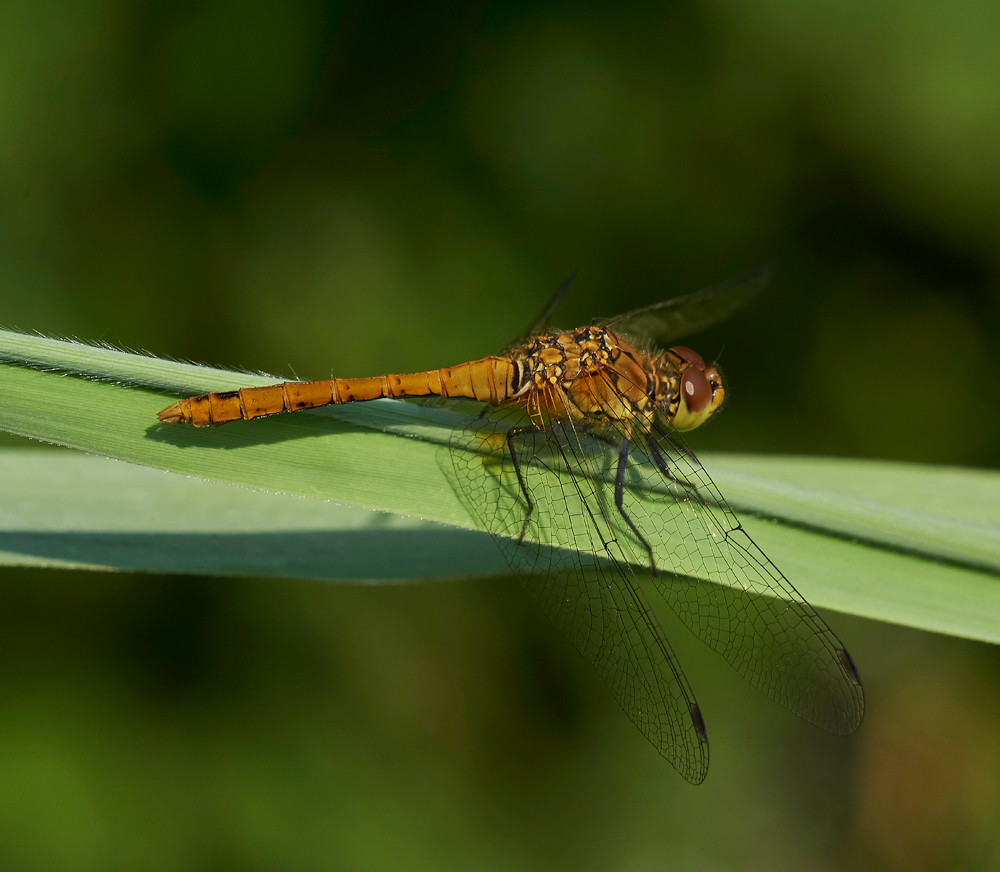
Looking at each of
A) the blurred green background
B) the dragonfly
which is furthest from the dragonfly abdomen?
the blurred green background

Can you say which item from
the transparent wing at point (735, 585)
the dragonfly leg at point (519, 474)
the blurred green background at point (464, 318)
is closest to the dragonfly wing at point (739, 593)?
the transparent wing at point (735, 585)

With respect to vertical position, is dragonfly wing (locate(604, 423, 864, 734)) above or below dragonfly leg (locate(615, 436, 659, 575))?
below

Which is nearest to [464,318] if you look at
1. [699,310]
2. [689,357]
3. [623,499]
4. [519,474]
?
[699,310]

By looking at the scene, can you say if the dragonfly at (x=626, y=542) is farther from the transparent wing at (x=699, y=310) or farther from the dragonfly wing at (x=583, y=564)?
the transparent wing at (x=699, y=310)

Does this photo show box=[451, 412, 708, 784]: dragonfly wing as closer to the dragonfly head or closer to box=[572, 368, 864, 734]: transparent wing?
box=[572, 368, 864, 734]: transparent wing

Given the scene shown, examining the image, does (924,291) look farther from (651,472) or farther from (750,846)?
(750,846)

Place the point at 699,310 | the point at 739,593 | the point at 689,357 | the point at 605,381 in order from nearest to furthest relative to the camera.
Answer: the point at 739,593 → the point at 605,381 → the point at 689,357 → the point at 699,310

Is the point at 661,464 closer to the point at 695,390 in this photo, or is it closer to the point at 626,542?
the point at 626,542
